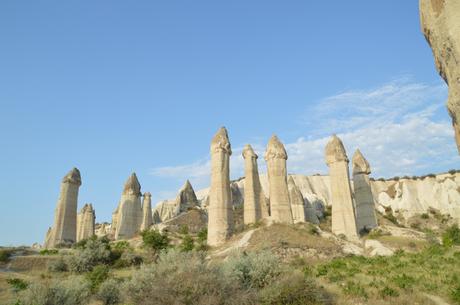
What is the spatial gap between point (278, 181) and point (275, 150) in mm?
2492

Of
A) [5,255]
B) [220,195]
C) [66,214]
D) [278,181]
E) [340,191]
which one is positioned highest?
[278,181]

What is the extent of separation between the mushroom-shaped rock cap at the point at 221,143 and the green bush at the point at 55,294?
1616 centimetres

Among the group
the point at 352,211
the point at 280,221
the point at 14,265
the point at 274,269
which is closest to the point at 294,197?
the point at 352,211

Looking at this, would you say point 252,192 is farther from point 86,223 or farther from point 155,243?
point 86,223

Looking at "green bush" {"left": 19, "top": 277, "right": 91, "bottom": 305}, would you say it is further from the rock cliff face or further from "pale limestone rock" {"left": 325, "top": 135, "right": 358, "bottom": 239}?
the rock cliff face

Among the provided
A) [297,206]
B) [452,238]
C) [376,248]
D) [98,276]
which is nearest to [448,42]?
[98,276]

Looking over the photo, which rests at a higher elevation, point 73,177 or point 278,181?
point 73,177

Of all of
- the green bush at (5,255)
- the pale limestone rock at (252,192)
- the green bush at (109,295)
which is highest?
the pale limestone rock at (252,192)

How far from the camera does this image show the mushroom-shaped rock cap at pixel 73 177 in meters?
33.1

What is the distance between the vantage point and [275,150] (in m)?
30.1

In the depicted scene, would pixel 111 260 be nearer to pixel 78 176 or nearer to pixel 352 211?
pixel 78 176

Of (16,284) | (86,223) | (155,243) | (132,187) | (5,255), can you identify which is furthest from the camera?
(86,223)

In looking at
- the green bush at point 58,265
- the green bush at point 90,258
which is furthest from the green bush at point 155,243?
the green bush at point 58,265

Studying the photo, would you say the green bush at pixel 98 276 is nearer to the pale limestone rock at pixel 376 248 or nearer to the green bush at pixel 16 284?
the green bush at pixel 16 284
